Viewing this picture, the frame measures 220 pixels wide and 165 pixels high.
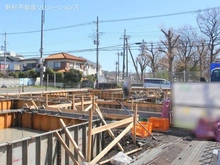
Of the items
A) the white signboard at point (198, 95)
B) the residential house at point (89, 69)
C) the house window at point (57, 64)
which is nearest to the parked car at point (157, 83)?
the white signboard at point (198, 95)

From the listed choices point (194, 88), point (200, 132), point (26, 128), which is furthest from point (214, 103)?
point (26, 128)

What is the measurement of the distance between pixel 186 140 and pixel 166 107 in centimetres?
193

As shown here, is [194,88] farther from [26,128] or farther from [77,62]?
[77,62]

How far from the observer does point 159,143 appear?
680cm

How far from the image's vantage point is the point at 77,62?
47.3m

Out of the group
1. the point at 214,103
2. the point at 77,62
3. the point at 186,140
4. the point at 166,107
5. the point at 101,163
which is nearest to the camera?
the point at 214,103

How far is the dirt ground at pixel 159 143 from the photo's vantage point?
5488 millimetres

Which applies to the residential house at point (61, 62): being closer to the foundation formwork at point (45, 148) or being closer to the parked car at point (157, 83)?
the parked car at point (157, 83)

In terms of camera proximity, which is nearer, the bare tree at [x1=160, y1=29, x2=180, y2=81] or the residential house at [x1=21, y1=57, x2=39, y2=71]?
the bare tree at [x1=160, y1=29, x2=180, y2=81]

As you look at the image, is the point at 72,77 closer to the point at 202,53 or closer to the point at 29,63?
the point at 29,63

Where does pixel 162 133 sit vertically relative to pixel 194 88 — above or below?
below

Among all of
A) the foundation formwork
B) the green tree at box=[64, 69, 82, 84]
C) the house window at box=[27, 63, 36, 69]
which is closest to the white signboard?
the foundation formwork

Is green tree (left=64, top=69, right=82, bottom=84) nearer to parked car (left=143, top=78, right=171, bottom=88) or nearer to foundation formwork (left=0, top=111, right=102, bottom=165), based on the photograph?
parked car (left=143, top=78, right=171, bottom=88)

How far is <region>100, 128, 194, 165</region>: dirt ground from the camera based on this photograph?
5.49m
